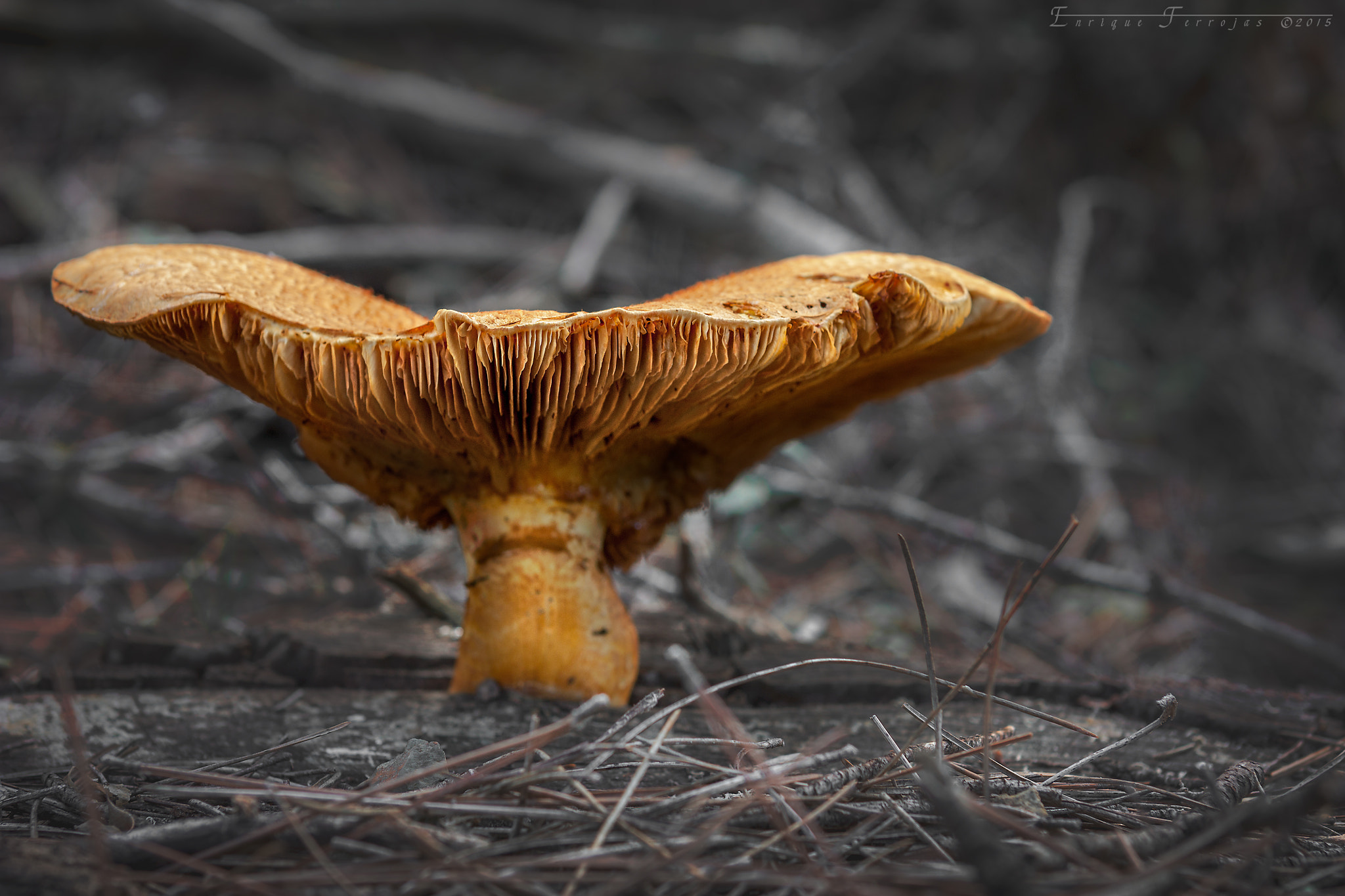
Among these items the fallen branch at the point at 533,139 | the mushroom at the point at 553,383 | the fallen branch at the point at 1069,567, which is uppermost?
the fallen branch at the point at 533,139

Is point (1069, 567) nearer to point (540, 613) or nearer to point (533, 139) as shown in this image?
point (540, 613)

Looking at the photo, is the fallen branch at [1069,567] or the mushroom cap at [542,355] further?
the fallen branch at [1069,567]

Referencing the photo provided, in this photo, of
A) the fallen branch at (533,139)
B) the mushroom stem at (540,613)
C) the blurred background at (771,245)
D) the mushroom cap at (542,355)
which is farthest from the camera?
the fallen branch at (533,139)

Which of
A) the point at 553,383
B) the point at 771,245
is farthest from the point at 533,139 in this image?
the point at 553,383

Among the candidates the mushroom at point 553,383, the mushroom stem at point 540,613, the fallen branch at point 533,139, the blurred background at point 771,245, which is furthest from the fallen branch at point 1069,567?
the fallen branch at point 533,139

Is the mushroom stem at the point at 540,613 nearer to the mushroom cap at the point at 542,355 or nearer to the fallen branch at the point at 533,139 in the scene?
the mushroom cap at the point at 542,355

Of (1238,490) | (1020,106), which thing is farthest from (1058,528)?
(1020,106)
